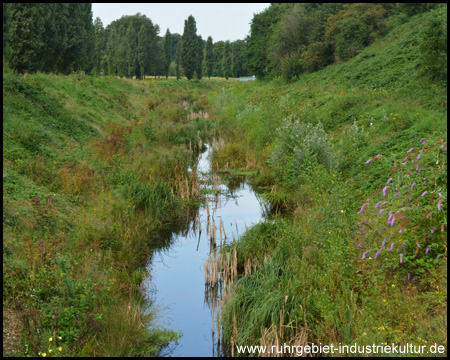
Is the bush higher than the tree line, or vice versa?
the tree line

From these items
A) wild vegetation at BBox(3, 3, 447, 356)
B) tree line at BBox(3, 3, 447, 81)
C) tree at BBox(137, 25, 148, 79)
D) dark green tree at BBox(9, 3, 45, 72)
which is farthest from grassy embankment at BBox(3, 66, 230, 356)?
tree at BBox(137, 25, 148, 79)

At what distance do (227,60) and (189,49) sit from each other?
18.4m

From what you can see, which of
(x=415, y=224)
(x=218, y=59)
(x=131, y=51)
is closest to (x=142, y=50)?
(x=131, y=51)

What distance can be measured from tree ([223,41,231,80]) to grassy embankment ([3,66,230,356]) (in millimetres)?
63806

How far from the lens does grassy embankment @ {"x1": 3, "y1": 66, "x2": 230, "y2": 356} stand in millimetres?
5016

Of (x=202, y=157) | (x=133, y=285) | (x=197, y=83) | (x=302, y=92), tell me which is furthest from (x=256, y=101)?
(x=197, y=83)

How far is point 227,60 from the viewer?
254ft

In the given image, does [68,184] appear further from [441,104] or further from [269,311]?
[441,104]

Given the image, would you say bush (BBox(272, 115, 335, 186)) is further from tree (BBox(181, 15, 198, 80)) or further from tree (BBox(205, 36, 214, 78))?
tree (BBox(205, 36, 214, 78))

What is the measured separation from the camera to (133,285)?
22.0 ft

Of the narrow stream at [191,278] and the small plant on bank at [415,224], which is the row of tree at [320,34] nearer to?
the narrow stream at [191,278]

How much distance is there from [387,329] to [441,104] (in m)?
9.69

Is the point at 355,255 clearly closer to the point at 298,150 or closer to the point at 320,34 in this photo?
the point at 298,150

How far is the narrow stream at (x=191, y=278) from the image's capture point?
6.02m
